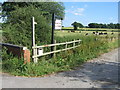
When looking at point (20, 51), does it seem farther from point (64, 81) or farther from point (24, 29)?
point (24, 29)

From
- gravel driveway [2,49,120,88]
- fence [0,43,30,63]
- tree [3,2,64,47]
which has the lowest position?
gravel driveway [2,49,120,88]

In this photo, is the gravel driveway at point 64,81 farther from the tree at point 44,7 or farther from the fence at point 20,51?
the tree at point 44,7

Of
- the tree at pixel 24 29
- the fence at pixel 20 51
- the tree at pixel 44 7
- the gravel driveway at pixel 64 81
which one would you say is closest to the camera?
the gravel driveway at pixel 64 81

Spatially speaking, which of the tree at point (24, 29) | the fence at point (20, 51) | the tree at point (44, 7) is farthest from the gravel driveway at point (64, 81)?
the tree at point (44, 7)

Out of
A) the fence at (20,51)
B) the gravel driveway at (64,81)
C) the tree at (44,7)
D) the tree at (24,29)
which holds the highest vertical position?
the tree at (44,7)

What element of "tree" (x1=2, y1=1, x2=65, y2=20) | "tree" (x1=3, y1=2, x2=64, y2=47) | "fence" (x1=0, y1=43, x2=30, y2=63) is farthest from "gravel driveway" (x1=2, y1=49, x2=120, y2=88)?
"tree" (x1=2, y1=1, x2=65, y2=20)

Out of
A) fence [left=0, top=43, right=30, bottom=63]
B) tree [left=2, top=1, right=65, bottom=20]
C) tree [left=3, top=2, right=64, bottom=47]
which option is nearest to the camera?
fence [left=0, top=43, right=30, bottom=63]

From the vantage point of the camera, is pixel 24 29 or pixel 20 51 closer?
pixel 20 51

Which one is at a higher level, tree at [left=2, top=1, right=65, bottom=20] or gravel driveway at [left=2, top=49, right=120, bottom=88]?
tree at [left=2, top=1, right=65, bottom=20]

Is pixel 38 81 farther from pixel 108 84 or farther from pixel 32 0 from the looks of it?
pixel 32 0

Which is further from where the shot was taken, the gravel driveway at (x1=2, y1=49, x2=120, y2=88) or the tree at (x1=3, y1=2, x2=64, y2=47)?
the tree at (x1=3, y1=2, x2=64, y2=47)

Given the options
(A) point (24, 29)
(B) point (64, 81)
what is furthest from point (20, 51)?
(A) point (24, 29)

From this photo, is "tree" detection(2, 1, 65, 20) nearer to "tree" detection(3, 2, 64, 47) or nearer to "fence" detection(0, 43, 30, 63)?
"tree" detection(3, 2, 64, 47)

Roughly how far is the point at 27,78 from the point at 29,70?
740mm
